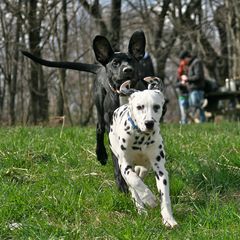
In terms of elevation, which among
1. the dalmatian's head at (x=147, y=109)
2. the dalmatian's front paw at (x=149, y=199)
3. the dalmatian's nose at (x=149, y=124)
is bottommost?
the dalmatian's front paw at (x=149, y=199)

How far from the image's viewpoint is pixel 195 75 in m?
13.1

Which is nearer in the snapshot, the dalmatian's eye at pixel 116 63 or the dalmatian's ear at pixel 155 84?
the dalmatian's ear at pixel 155 84

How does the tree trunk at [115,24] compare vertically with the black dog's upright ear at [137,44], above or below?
above

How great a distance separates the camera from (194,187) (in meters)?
4.72

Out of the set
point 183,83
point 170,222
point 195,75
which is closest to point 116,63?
point 170,222

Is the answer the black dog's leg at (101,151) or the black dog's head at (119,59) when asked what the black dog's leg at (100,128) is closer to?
the black dog's leg at (101,151)

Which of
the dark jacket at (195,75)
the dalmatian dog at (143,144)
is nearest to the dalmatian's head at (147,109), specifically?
the dalmatian dog at (143,144)

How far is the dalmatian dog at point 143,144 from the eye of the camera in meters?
3.74

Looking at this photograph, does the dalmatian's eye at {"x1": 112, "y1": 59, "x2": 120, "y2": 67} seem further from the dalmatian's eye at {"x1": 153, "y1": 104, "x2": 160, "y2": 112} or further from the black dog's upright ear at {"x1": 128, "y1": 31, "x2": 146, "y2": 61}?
the dalmatian's eye at {"x1": 153, "y1": 104, "x2": 160, "y2": 112}

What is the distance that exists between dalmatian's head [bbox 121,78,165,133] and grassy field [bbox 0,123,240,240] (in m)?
0.69

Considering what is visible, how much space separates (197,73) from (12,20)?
677 centimetres

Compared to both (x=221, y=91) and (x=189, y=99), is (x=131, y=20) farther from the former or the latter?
(x=189, y=99)

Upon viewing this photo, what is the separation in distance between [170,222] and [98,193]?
893mm

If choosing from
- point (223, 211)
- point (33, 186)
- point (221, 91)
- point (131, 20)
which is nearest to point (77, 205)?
point (33, 186)
